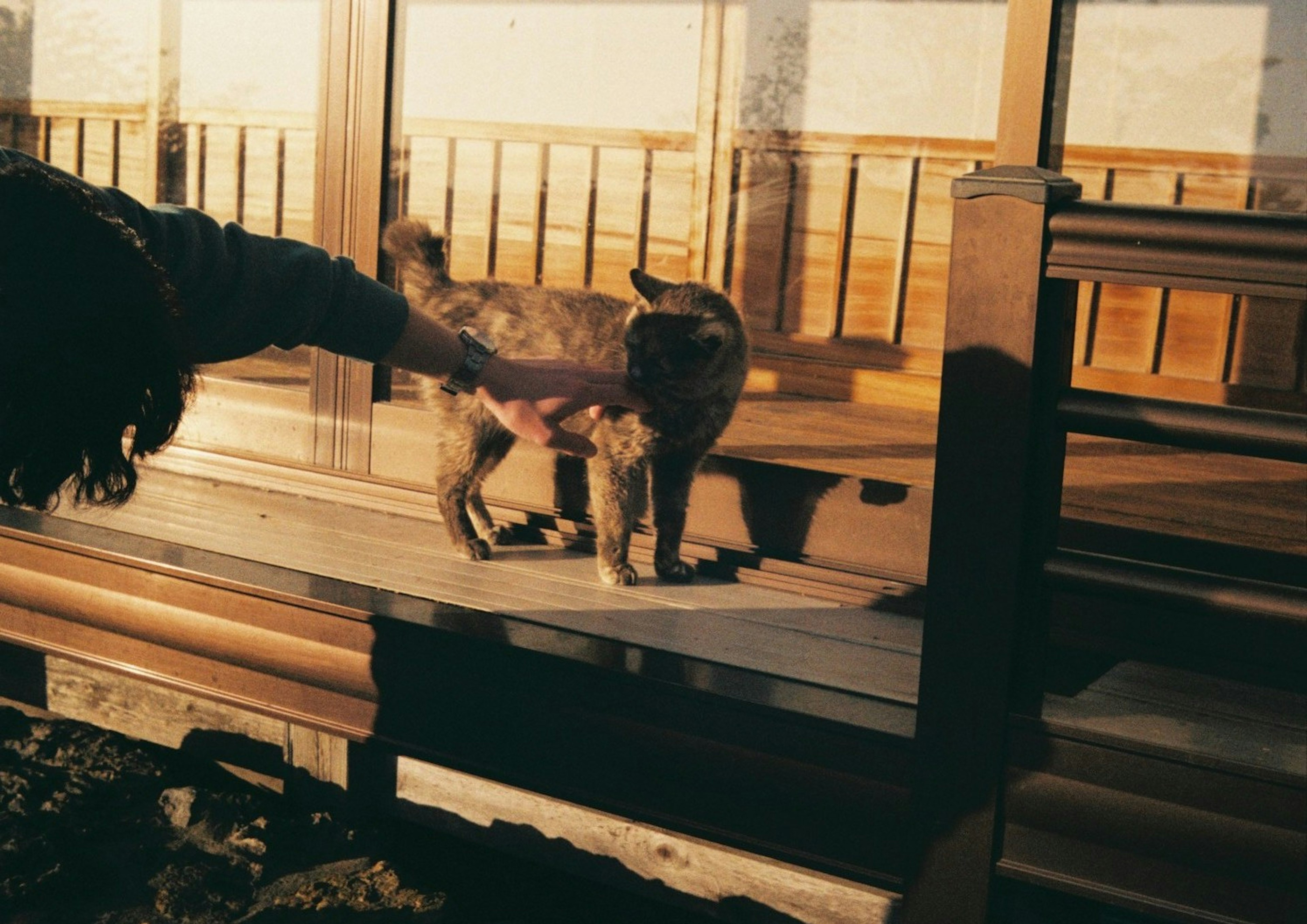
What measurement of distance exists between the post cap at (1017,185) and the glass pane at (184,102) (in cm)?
235

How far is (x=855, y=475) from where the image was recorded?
3.07 metres

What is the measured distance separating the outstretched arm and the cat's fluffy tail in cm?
91

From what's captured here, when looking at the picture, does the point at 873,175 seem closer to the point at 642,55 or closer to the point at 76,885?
the point at 642,55

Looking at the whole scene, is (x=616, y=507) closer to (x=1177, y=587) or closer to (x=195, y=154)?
(x=1177, y=587)

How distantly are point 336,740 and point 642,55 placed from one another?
6.28 feet

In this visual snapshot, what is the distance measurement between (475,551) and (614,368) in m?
0.58

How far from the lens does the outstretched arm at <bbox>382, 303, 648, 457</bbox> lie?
95.9 inches

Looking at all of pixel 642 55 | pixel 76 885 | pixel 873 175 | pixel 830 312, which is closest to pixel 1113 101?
pixel 873 175

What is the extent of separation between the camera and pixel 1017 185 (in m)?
1.93

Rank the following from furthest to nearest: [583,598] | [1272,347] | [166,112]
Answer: [166,112], [583,598], [1272,347]

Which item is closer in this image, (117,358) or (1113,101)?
(117,358)

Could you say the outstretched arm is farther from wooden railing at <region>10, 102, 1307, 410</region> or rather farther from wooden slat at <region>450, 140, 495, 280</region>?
wooden slat at <region>450, 140, 495, 280</region>

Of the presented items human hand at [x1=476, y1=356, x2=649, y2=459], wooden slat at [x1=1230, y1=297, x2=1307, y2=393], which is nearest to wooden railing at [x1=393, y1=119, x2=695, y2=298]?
human hand at [x1=476, y1=356, x2=649, y2=459]

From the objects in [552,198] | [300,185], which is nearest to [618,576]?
[552,198]
